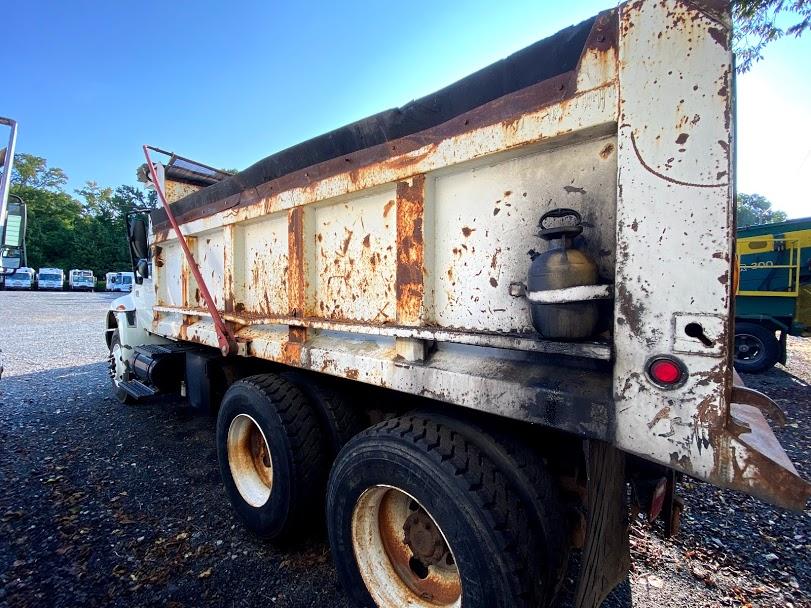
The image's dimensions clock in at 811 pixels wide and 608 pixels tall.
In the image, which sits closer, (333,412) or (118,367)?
(333,412)

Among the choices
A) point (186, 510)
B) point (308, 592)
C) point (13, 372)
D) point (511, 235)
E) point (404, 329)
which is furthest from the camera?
point (13, 372)

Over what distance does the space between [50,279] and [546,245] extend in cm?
4367

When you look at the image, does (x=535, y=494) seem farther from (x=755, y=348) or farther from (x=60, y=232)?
(x=60, y=232)

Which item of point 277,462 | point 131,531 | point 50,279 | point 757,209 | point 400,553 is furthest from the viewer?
point 757,209

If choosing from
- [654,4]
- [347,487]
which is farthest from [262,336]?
[654,4]

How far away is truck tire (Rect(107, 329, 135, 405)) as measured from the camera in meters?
5.11

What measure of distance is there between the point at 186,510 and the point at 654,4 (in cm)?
380

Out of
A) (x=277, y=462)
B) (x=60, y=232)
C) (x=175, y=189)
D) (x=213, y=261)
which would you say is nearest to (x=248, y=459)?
(x=277, y=462)

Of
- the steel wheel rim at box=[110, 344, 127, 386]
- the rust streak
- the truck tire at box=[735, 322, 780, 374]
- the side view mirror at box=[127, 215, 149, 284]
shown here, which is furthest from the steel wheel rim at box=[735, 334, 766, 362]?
the steel wheel rim at box=[110, 344, 127, 386]

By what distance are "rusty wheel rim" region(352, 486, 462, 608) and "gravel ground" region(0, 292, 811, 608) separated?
436mm

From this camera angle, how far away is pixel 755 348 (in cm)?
719

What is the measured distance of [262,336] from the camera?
280 centimetres

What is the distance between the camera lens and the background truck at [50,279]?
32656 mm

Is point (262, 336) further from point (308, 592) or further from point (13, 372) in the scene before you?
point (13, 372)
